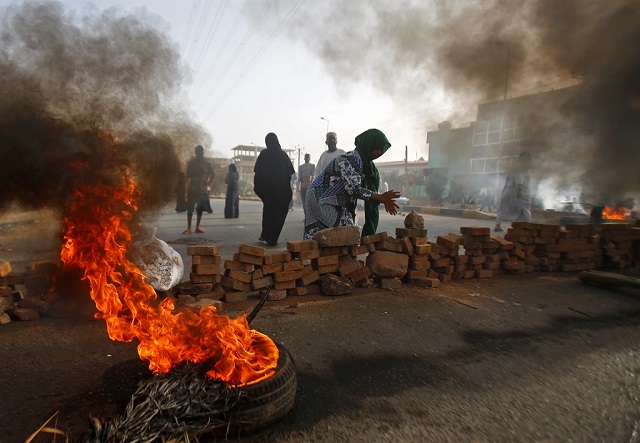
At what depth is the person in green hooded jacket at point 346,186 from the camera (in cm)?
432

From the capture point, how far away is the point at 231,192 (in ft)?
38.7

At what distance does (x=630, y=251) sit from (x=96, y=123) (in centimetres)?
769

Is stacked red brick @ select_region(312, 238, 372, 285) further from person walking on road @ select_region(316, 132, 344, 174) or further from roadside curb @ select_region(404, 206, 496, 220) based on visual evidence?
roadside curb @ select_region(404, 206, 496, 220)

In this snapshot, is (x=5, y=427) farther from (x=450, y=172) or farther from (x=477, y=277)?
(x=450, y=172)

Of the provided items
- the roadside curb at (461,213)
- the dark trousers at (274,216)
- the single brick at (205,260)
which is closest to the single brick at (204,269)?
the single brick at (205,260)

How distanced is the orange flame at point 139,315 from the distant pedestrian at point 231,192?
7.70 metres

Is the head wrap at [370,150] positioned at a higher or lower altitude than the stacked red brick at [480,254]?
higher

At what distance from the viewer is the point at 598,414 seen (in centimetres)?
227

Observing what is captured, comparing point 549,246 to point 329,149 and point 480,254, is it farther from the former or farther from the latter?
point 329,149

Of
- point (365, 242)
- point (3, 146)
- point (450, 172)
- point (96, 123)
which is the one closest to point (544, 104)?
point (365, 242)

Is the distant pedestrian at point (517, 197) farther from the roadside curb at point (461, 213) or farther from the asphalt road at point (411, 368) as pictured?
the roadside curb at point (461, 213)

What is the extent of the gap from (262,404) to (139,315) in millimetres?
1105

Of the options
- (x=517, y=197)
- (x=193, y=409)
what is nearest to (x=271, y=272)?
(x=193, y=409)

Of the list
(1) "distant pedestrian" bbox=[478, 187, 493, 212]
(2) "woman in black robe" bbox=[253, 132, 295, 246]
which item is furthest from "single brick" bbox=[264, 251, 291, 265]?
(1) "distant pedestrian" bbox=[478, 187, 493, 212]
